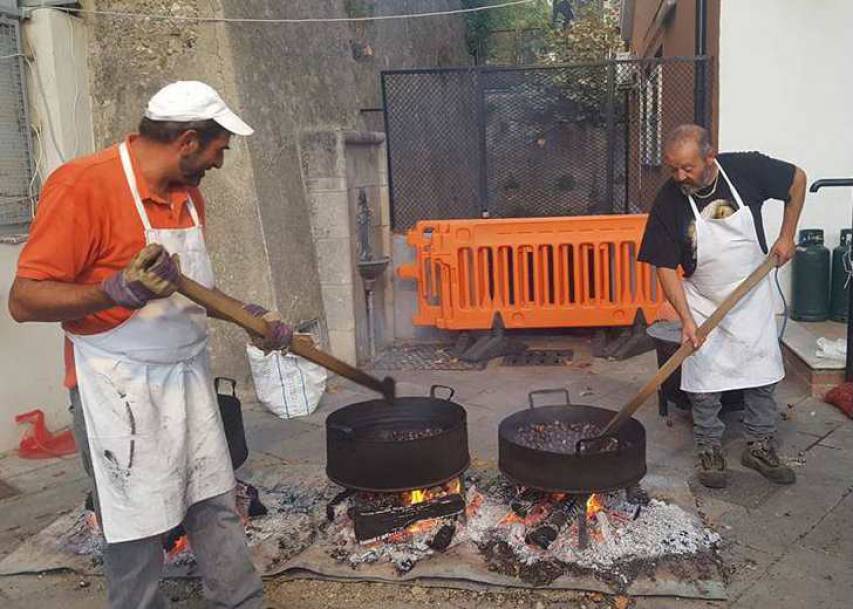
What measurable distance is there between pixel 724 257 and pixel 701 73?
13.5 feet

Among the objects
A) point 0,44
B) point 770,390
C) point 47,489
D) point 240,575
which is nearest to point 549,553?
point 240,575

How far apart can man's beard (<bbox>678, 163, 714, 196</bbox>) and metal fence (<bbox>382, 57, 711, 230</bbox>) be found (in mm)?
4059

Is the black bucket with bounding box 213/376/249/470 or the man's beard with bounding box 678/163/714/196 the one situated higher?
the man's beard with bounding box 678/163/714/196

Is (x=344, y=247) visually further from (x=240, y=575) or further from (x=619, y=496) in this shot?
(x=240, y=575)

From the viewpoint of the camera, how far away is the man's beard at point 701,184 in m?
4.11

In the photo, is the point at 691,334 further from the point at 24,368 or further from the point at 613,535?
the point at 24,368

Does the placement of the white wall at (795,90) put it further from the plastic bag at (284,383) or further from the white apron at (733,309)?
the plastic bag at (284,383)

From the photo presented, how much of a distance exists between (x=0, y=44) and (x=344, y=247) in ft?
9.82

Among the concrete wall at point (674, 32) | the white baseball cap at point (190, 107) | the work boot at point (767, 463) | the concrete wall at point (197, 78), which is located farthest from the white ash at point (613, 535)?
the concrete wall at point (674, 32)

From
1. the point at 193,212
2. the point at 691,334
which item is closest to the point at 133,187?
the point at 193,212

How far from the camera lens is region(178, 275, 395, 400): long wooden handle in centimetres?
262

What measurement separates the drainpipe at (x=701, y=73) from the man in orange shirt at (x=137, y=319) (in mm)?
5993

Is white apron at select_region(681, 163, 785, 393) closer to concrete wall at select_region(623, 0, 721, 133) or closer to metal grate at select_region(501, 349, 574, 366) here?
metal grate at select_region(501, 349, 574, 366)

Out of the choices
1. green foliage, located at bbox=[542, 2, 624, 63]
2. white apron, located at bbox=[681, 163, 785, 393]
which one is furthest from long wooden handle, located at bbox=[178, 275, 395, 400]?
green foliage, located at bbox=[542, 2, 624, 63]
